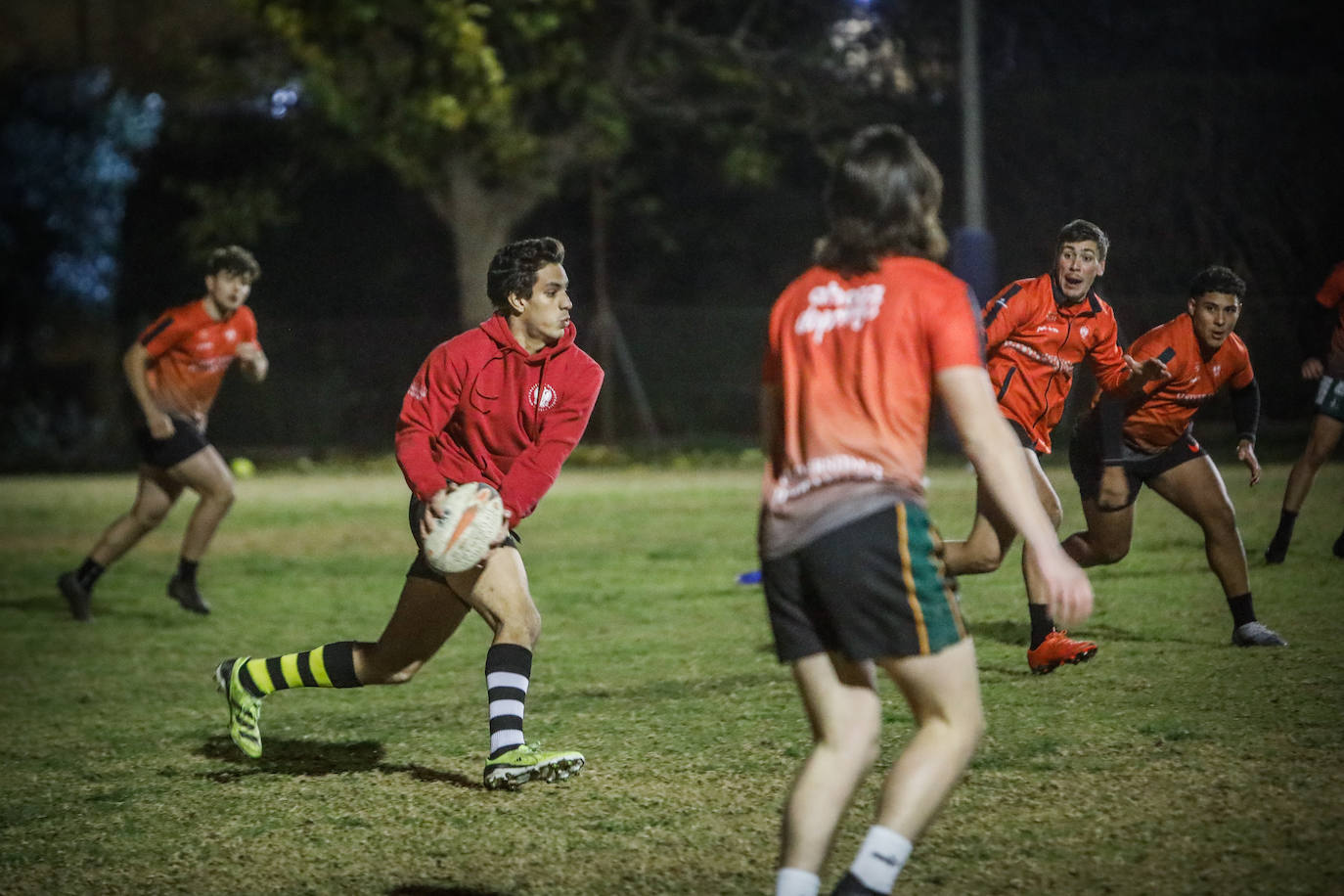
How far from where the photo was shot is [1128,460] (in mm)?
7758

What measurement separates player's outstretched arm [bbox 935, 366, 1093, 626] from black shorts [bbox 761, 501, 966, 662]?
0.20 meters

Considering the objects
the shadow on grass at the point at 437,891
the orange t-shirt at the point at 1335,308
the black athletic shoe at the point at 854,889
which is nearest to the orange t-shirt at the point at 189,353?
the shadow on grass at the point at 437,891

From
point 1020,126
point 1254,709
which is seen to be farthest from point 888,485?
point 1020,126

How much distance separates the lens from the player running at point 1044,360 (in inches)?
284

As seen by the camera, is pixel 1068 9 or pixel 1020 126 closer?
pixel 1020 126

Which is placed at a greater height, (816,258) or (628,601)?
(816,258)

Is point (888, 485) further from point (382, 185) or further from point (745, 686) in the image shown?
point (382, 185)

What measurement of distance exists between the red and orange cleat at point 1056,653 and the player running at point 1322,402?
375 centimetres

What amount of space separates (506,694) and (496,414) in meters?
0.99

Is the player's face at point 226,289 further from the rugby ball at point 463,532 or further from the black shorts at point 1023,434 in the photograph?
the rugby ball at point 463,532

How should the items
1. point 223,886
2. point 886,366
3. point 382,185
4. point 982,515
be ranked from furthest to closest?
point 382,185 → point 982,515 → point 223,886 → point 886,366

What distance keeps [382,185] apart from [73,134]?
7.42m

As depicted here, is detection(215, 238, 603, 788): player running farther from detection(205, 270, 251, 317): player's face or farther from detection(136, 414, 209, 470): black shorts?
detection(136, 414, 209, 470): black shorts

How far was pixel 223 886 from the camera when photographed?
183 inches
